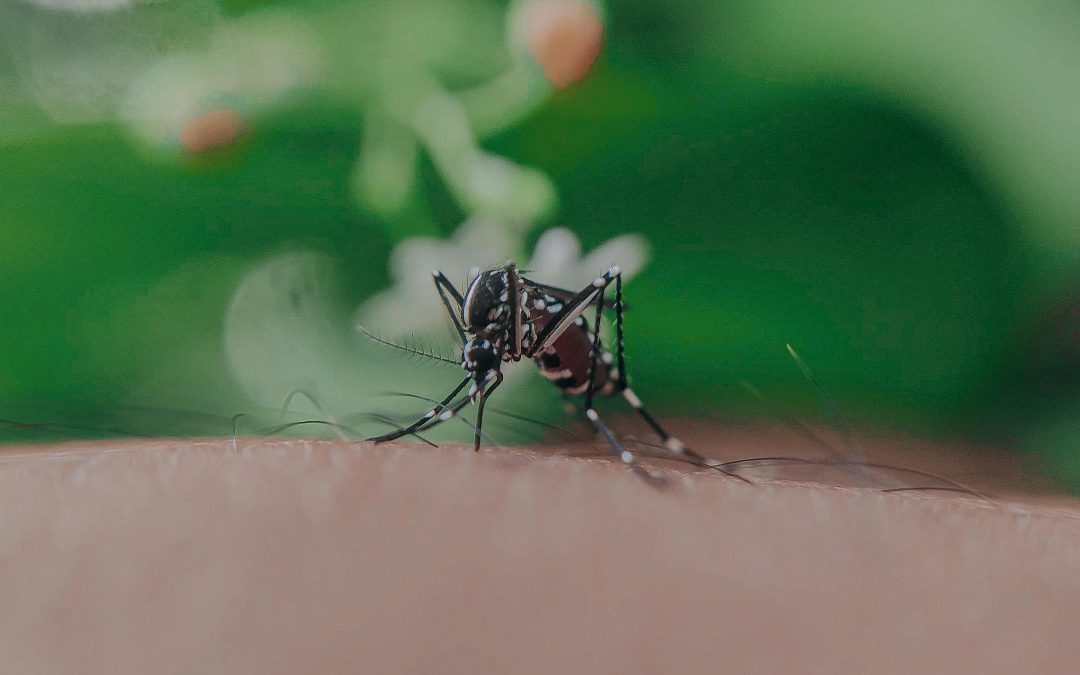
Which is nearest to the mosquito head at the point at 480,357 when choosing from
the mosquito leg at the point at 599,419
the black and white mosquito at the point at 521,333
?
the black and white mosquito at the point at 521,333

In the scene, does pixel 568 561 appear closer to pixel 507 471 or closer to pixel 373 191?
pixel 507 471

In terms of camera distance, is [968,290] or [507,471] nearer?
[507,471]

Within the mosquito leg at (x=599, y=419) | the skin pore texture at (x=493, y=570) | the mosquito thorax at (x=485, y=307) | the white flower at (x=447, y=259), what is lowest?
the skin pore texture at (x=493, y=570)

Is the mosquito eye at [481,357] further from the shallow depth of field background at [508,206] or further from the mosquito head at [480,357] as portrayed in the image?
the shallow depth of field background at [508,206]

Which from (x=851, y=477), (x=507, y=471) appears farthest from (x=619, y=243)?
(x=507, y=471)

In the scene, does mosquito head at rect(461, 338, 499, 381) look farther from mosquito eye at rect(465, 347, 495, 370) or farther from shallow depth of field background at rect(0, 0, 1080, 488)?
shallow depth of field background at rect(0, 0, 1080, 488)

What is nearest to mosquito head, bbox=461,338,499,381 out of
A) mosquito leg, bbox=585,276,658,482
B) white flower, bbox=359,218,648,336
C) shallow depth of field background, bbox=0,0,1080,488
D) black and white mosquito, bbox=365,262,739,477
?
black and white mosquito, bbox=365,262,739,477
